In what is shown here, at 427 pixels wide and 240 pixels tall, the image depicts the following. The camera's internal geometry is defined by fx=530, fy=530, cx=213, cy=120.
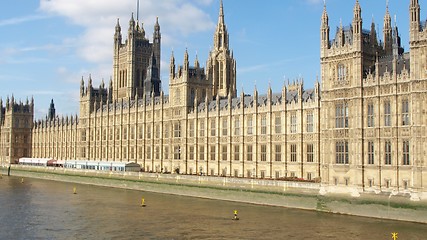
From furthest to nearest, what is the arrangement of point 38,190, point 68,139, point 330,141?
point 68,139 → point 38,190 → point 330,141

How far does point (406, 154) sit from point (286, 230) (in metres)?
18.3

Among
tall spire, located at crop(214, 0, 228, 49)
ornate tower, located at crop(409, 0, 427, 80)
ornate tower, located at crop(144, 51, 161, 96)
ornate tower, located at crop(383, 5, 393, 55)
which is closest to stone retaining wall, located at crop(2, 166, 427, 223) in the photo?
ornate tower, located at crop(409, 0, 427, 80)

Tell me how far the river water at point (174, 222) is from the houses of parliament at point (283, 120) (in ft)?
29.1

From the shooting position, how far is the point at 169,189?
98.8 metres

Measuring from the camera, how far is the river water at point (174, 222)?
55719mm

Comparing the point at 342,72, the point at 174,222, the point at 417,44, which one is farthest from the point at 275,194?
the point at 417,44

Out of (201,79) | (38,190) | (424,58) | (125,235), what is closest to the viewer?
(125,235)

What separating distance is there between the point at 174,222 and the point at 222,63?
237ft

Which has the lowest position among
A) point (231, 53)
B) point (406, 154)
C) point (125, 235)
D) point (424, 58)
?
point (125, 235)

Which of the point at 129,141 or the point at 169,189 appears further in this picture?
the point at 129,141

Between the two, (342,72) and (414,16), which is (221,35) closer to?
(342,72)

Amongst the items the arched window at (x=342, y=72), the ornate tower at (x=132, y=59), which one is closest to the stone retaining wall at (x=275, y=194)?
the arched window at (x=342, y=72)

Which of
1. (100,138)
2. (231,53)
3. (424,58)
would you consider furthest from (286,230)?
(100,138)

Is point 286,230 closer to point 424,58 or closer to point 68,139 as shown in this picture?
point 424,58
